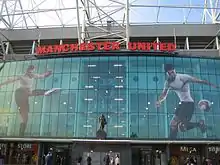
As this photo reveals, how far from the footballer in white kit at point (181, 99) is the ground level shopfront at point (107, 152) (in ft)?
9.50

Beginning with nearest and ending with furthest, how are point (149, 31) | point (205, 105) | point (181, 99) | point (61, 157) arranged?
point (205, 105), point (181, 99), point (61, 157), point (149, 31)

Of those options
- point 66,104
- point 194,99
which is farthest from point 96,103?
point 194,99

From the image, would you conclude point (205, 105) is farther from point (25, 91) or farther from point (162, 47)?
point (25, 91)

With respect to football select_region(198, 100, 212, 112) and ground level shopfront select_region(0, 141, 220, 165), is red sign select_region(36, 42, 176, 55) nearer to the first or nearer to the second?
football select_region(198, 100, 212, 112)

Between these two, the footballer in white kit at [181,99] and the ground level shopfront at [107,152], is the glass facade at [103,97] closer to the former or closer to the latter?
the footballer in white kit at [181,99]

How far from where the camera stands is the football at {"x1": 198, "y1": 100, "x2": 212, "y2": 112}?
38.2m

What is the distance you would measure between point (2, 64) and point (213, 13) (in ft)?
124

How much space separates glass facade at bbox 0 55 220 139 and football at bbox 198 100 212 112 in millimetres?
395

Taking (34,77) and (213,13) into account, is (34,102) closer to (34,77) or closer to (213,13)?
(34,77)

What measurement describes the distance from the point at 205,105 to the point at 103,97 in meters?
13.2

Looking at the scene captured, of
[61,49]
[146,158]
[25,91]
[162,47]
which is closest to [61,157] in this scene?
[25,91]

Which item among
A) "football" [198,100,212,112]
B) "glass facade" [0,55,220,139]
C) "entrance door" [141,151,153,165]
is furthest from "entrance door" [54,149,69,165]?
"football" [198,100,212,112]

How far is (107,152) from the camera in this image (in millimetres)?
→ 37625

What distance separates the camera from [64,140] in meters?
37.6
